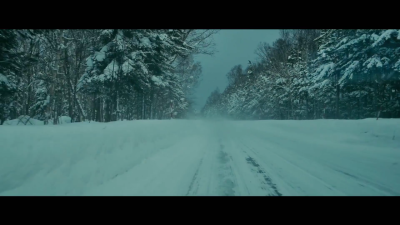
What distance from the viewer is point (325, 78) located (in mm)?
29047

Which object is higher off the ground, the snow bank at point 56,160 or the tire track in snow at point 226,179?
the snow bank at point 56,160

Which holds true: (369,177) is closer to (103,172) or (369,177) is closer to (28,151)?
(103,172)

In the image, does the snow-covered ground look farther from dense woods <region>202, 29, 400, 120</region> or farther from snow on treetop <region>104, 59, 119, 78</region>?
dense woods <region>202, 29, 400, 120</region>

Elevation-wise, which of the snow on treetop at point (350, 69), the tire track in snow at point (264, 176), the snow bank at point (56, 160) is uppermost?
the snow on treetop at point (350, 69)

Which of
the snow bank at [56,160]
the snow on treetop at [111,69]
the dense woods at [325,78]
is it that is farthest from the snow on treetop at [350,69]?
the snow bank at [56,160]

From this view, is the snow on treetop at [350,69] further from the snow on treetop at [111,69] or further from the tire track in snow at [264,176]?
the snow on treetop at [111,69]

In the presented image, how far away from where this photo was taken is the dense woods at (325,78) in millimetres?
20531

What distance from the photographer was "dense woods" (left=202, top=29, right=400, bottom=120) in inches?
808

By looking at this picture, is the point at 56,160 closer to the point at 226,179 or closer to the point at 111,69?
the point at 226,179

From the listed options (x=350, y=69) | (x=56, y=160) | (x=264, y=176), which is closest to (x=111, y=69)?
(x=56, y=160)

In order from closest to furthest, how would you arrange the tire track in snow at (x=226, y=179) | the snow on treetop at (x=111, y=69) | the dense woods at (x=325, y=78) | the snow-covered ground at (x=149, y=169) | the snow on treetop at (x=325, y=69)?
the snow-covered ground at (x=149, y=169) → the tire track in snow at (x=226, y=179) → the snow on treetop at (x=111, y=69) → the dense woods at (x=325, y=78) → the snow on treetop at (x=325, y=69)

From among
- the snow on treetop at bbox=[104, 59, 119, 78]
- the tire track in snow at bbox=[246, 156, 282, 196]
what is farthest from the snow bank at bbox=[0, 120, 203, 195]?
the snow on treetop at bbox=[104, 59, 119, 78]
